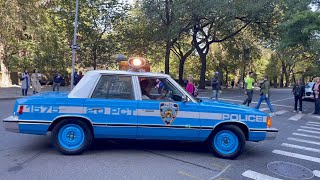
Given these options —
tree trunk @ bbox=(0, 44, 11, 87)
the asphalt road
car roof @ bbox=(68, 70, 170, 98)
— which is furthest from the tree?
car roof @ bbox=(68, 70, 170, 98)

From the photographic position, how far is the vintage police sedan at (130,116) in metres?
5.40

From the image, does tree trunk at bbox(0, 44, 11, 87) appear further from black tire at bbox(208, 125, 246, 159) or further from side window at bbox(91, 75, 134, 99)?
Result: black tire at bbox(208, 125, 246, 159)

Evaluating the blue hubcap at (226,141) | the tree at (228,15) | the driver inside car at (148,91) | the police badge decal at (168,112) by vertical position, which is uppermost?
the tree at (228,15)

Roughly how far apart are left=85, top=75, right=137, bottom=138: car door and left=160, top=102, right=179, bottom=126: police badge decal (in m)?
0.53

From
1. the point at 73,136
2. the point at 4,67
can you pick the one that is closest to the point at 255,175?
the point at 73,136

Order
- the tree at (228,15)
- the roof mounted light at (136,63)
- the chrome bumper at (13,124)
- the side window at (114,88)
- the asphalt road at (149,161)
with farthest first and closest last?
the tree at (228,15) < the roof mounted light at (136,63) < the side window at (114,88) < the chrome bumper at (13,124) < the asphalt road at (149,161)

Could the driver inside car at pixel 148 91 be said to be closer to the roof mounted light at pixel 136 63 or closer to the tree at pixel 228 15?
the roof mounted light at pixel 136 63

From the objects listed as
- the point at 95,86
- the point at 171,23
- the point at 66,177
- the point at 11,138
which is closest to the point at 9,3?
the point at 171,23

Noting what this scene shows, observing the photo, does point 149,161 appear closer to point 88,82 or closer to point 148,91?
point 148,91

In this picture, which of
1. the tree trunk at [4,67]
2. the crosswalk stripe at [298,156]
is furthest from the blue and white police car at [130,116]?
the tree trunk at [4,67]

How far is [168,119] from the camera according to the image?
5.55m

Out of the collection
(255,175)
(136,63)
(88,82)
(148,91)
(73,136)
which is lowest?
(255,175)

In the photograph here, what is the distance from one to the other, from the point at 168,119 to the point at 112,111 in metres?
1.07

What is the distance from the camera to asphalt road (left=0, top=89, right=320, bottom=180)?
4703 millimetres
